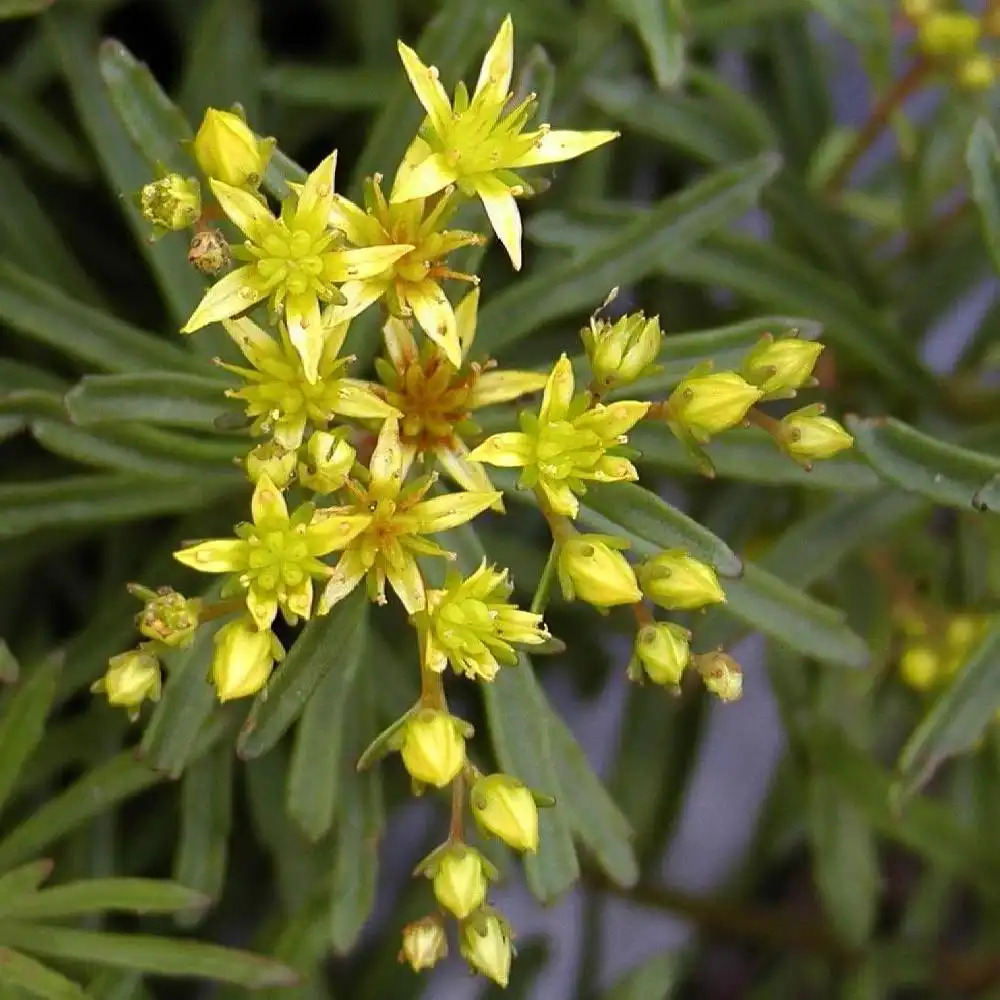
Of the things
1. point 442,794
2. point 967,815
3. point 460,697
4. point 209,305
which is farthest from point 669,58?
point 967,815

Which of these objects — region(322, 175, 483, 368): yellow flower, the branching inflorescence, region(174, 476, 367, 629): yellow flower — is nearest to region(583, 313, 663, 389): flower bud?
the branching inflorescence

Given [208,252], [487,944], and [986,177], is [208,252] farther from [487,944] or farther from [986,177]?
[986,177]

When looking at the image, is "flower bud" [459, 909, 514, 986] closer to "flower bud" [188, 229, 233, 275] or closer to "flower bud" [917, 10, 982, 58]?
"flower bud" [188, 229, 233, 275]

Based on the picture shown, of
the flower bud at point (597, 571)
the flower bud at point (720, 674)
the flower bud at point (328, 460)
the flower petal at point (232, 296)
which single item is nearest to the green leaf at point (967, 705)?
the flower bud at point (720, 674)

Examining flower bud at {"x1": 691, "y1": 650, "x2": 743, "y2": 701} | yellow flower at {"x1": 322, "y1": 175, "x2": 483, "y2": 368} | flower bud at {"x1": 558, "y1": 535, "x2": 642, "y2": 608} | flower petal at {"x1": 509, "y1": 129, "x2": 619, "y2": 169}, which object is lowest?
flower bud at {"x1": 691, "y1": 650, "x2": 743, "y2": 701}

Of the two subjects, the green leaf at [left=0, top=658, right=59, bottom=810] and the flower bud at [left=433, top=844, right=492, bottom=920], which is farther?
the green leaf at [left=0, top=658, right=59, bottom=810]

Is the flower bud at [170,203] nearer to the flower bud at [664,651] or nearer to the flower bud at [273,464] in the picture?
the flower bud at [273,464]

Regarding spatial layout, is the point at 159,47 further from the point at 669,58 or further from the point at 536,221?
the point at 669,58
